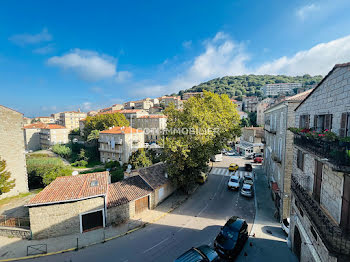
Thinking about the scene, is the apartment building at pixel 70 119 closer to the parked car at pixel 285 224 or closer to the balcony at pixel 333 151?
the parked car at pixel 285 224

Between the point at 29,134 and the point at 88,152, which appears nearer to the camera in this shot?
the point at 88,152

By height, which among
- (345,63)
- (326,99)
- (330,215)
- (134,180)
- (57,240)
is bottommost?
(57,240)

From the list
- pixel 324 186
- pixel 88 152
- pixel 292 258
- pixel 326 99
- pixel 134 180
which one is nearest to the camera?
pixel 324 186

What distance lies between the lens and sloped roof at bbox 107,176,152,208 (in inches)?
530

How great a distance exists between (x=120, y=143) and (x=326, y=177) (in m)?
32.7

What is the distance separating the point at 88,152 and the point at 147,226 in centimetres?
3467

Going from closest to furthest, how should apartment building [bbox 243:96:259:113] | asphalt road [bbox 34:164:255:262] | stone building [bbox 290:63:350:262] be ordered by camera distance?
stone building [bbox 290:63:350:262]
asphalt road [bbox 34:164:255:262]
apartment building [bbox 243:96:259:113]

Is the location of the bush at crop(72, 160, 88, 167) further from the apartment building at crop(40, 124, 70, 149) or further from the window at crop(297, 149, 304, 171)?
the window at crop(297, 149, 304, 171)

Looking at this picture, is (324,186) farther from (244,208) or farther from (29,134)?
(29,134)

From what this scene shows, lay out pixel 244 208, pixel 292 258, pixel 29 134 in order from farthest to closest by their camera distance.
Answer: pixel 29 134, pixel 244 208, pixel 292 258

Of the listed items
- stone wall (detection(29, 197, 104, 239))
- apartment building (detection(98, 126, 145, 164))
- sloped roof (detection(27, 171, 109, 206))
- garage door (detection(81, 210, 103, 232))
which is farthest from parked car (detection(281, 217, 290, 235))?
apartment building (detection(98, 126, 145, 164))

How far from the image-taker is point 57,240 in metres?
11.3

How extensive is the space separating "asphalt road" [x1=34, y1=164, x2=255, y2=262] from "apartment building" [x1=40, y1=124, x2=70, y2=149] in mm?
54165

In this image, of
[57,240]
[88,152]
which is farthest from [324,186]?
[88,152]
